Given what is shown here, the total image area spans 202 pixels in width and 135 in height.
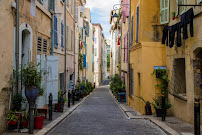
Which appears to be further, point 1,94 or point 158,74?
point 158,74

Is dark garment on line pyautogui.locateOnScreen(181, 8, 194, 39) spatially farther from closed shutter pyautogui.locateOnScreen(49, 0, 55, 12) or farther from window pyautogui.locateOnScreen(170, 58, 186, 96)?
closed shutter pyautogui.locateOnScreen(49, 0, 55, 12)

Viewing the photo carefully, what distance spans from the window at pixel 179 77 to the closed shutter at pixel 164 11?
1979 millimetres

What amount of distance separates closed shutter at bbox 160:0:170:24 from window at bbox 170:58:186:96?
1979 mm

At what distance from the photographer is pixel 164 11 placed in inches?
425

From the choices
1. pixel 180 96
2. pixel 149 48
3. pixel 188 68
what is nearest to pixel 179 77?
pixel 180 96

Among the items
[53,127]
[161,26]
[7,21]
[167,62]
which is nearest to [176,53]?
[167,62]

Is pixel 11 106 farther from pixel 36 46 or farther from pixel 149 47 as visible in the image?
pixel 149 47

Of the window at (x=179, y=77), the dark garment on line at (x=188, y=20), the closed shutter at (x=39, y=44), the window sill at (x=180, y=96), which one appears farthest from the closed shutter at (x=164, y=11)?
the closed shutter at (x=39, y=44)

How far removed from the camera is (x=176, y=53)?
9727 millimetres

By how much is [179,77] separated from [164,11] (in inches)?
120

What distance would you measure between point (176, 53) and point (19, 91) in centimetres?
612

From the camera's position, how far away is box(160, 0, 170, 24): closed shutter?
10611 millimetres

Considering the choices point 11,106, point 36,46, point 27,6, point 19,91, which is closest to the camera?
point 11,106

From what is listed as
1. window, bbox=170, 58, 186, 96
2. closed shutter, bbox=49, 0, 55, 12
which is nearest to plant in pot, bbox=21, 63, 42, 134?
closed shutter, bbox=49, 0, 55, 12
